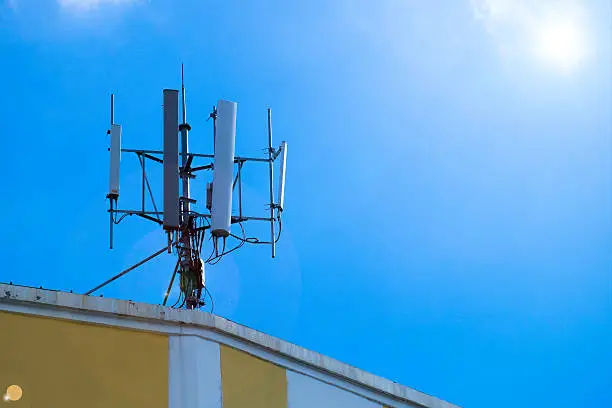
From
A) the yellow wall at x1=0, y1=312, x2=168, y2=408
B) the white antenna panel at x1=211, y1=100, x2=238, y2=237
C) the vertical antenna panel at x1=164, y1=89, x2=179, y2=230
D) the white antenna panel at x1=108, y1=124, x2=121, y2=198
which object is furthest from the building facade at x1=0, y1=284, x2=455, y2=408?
the white antenna panel at x1=108, y1=124, x2=121, y2=198

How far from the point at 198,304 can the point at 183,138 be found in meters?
2.44

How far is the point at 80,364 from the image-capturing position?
365 inches

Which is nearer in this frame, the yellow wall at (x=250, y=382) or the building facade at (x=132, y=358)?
the building facade at (x=132, y=358)

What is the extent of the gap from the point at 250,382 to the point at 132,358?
1.29m

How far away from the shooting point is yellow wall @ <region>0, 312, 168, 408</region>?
9039 mm

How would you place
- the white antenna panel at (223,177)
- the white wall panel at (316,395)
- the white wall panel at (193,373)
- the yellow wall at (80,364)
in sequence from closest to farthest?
1. the yellow wall at (80,364)
2. the white wall panel at (193,373)
3. the white wall panel at (316,395)
4. the white antenna panel at (223,177)

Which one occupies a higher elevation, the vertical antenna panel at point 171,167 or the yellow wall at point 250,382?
the vertical antenna panel at point 171,167

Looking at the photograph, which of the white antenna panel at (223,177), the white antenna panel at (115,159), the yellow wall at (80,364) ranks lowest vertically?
the yellow wall at (80,364)

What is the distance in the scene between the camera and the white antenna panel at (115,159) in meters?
14.6

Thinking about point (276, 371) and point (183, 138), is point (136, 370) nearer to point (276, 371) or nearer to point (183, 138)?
point (276, 371)

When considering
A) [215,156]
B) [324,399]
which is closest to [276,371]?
[324,399]

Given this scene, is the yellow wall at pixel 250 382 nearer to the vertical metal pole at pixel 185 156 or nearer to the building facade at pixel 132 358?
the building facade at pixel 132 358

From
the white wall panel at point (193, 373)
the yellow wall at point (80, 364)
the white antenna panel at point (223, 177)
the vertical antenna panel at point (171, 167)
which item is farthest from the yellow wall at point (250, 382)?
the vertical antenna panel at point (171, 167)

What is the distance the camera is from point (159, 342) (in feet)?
32.0
